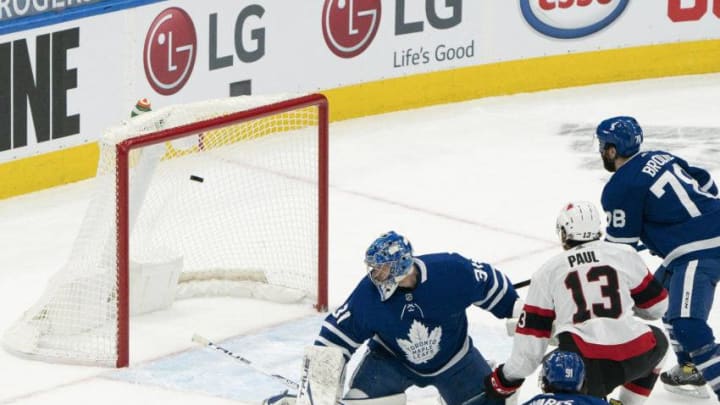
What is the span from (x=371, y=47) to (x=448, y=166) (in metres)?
1.13

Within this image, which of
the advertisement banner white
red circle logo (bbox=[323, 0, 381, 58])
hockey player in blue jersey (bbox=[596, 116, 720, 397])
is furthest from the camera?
red circle logo (bbox=[323, 0, 381, 58])

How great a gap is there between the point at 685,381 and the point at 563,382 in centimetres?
190

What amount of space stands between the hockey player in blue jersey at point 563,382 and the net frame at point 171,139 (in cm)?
246

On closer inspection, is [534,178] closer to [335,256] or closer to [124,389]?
[335,256]

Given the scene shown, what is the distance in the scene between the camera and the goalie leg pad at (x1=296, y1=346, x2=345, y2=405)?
5.75 m

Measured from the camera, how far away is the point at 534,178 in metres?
9.95

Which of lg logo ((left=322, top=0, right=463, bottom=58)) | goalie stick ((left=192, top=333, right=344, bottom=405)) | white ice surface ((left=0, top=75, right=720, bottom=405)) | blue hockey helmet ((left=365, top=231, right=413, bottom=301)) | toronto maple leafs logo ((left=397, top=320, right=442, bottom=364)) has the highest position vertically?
blue hockey helmet ((left=365, top=231, right=413, bottom=301))

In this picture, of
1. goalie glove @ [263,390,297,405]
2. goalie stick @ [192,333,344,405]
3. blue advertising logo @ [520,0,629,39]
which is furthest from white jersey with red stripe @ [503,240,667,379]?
blue advertising logo @ [520,0,629,39]

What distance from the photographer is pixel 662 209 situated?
6434mm

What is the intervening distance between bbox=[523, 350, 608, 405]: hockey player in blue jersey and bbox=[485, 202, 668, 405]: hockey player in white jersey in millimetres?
621

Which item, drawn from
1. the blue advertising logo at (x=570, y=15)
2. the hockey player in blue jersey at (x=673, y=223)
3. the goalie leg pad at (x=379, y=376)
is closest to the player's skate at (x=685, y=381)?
the hockey player in blue jersey at (x=673, y=223)

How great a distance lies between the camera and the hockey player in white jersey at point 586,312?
5727 mm

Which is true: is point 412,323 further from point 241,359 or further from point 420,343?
point 241,359

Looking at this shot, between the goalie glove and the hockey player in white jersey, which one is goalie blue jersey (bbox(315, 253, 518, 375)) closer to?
the hockey player in white jersey
